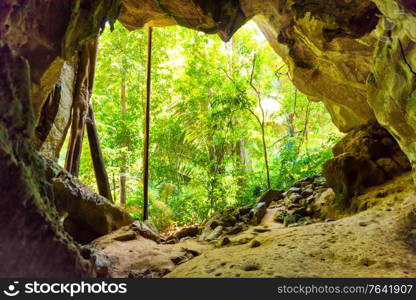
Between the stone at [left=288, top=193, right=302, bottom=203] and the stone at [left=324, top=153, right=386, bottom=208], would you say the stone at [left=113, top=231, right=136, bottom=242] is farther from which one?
the stone at [left=324, top=153, right=386, bottom=208]

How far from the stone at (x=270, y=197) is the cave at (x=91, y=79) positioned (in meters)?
1.98

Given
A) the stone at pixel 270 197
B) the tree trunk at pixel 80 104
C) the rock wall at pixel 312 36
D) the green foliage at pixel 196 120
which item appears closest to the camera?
the rock wall at pixel 312 36

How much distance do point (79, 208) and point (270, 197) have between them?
4534 millimetres

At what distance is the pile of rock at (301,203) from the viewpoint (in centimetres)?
521

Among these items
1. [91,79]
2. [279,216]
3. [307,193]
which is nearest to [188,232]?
[279,216]

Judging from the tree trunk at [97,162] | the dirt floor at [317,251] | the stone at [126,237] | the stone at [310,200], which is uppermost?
the tree trunk at [97,162]

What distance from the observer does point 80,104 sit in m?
6.68

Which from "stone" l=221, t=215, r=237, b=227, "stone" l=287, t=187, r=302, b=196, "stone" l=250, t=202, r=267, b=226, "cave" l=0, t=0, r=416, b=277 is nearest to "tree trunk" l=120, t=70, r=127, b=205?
"cave" l=0, t=0, r=416, b=277

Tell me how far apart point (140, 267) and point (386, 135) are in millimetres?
5308

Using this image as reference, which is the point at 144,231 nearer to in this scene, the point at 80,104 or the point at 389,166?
the point at 80,104

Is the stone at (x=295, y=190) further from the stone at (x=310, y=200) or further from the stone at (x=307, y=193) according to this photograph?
the stone at (x=310, y=200)

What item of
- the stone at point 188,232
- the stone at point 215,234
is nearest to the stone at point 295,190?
the stone at point 215,234

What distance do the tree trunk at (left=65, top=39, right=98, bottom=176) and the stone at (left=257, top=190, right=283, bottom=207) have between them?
4.87 m

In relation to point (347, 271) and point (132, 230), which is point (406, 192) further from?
point (132, 230)
